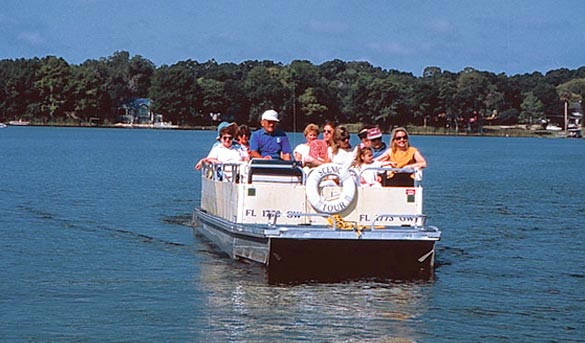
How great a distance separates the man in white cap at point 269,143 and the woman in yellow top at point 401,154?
1536 mm

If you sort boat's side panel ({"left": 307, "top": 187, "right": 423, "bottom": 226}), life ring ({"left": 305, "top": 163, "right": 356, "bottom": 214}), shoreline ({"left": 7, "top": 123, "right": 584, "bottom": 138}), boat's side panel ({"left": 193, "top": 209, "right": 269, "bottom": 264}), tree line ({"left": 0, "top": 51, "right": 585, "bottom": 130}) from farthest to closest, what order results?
shoreline ({"left": 7, "top": 123, "right": 584, "bottom": 138}), tree line ({"left": 0, "top": 51, "right": 585, "bottom": 130}), boat's side panel ({"left": 307, "top": 187, "right": 423, "bottom": 226}), boat's side panel ({"left": 193, "top": 209, "right": 269, "bottom": 264}), life ring ({"left": 305, "top": 163, "right": 356, "bottom": 214})

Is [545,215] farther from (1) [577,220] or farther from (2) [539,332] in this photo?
(2) [539,332]

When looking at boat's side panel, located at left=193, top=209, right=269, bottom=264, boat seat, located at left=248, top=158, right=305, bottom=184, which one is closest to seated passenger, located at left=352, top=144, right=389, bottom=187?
boat seat, located at left=248, top=158, right=305, bottom=184

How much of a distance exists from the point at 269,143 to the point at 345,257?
2.43 meters

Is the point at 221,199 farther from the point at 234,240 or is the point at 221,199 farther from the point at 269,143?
the point at 269,143

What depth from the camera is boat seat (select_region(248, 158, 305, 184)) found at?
50.6 feet

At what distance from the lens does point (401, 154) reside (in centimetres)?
1585

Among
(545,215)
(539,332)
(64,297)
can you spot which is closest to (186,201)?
(545,215)

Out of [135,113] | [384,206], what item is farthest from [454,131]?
[384,206]

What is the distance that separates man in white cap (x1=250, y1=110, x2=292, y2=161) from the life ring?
1360mm

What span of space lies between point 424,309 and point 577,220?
13.4 meters

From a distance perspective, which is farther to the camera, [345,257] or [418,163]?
[418,163]

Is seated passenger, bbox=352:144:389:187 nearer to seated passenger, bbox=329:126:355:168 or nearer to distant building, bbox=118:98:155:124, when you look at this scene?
seated passenger, bbox=329:126:355:168

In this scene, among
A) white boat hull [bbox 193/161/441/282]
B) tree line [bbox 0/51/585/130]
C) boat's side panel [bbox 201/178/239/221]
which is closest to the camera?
white boat hull [bbox 193/161/441/282]
